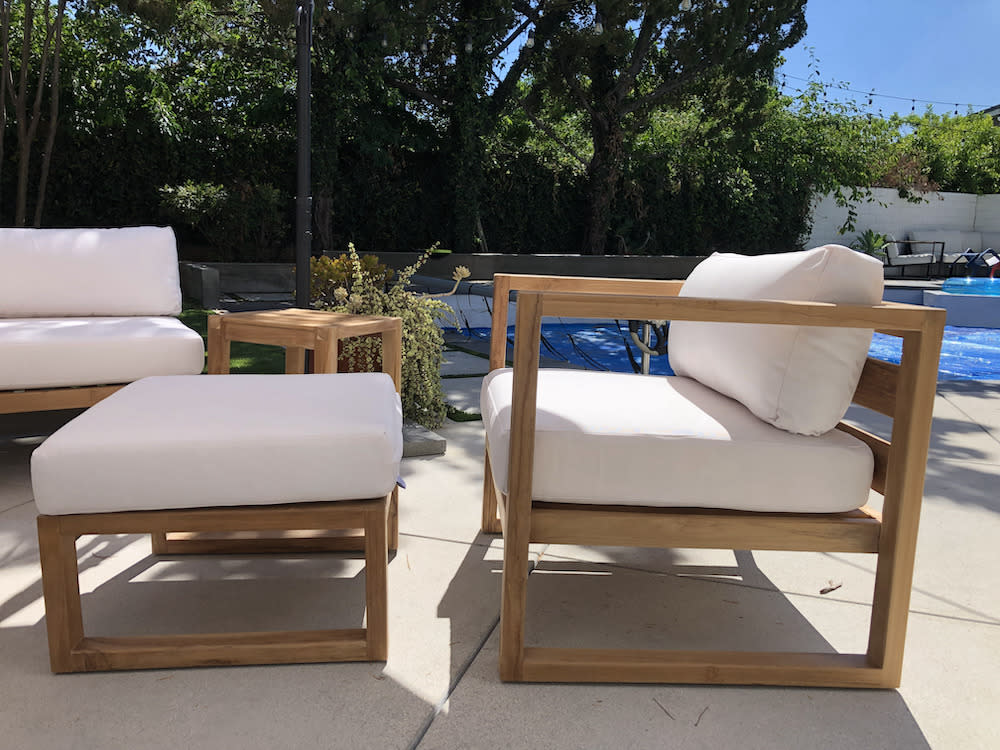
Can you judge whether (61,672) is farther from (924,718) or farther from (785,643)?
(924,718)

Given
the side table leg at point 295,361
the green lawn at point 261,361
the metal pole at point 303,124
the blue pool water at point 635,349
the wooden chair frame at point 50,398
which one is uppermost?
the metal pole at point 303,124

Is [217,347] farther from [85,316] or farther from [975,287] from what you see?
[975,287]

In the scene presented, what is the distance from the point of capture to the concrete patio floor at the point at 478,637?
1232mm

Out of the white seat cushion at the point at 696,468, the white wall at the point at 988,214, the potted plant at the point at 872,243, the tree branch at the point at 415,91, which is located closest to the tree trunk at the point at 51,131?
the tree branch at the point at 415,91

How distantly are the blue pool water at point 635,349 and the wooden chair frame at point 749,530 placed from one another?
153 inches

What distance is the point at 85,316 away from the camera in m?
2.92

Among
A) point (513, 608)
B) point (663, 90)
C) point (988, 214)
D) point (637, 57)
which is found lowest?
point (513, 608)

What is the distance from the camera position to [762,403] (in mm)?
1462

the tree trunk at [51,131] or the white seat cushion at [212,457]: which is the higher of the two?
the tree trunk at [51,131]

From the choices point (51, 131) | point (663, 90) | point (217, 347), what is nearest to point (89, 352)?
point (217, 347)

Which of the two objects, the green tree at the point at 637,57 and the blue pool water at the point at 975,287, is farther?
the green tree at the point at 637,57

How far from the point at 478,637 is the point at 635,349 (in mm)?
4095

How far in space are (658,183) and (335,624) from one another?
12.0 metres

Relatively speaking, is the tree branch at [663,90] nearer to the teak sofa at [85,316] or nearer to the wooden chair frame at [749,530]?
the teak sofa at [85,316]
